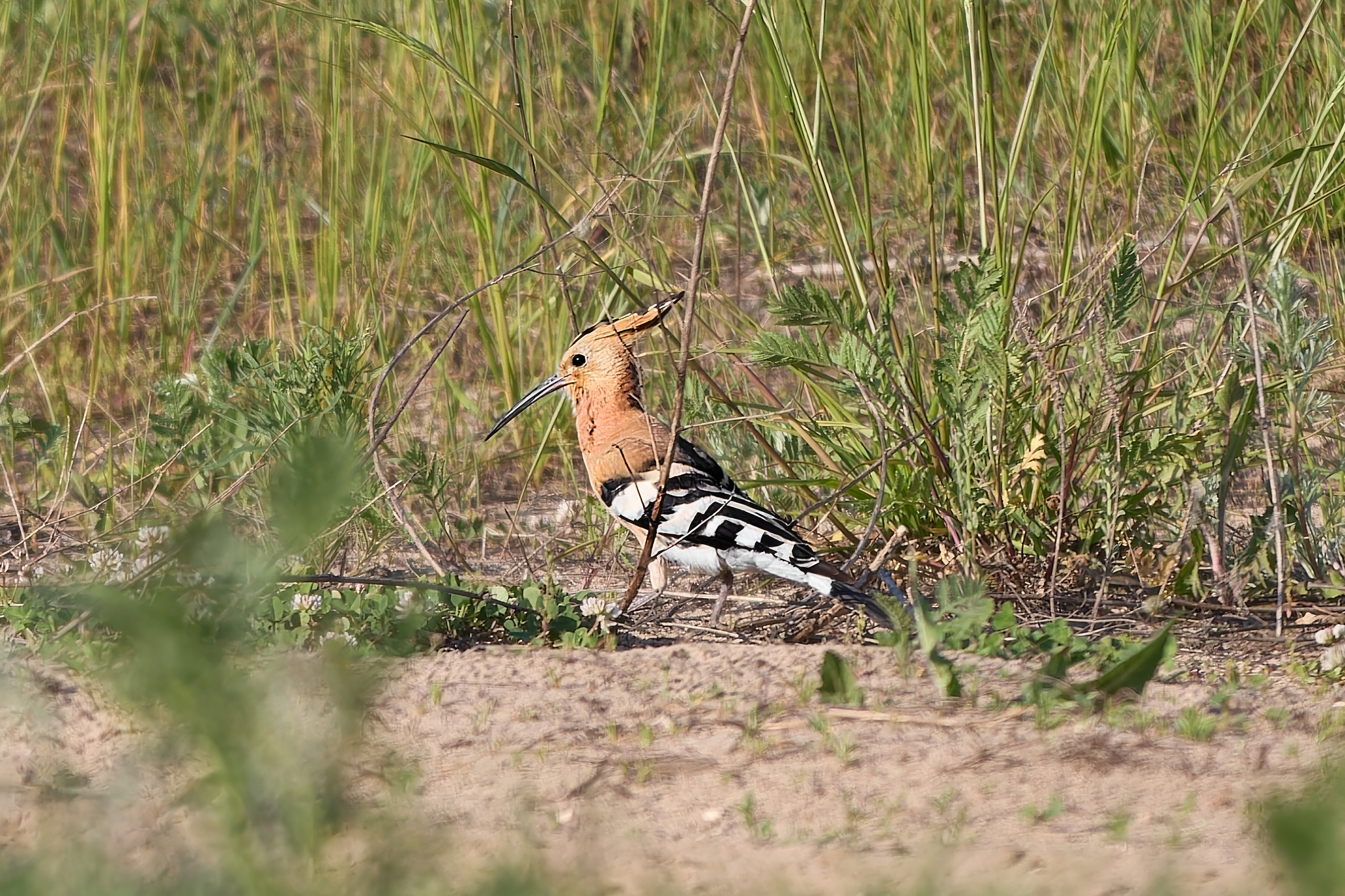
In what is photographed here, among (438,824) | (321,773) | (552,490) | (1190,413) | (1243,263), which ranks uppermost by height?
(1243,263)

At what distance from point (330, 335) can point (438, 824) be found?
6.34 ft

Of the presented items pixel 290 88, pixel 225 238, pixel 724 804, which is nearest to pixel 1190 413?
pixel 724 804

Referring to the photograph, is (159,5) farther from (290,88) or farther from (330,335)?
(330,335)

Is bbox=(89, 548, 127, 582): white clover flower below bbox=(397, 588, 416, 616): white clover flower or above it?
below

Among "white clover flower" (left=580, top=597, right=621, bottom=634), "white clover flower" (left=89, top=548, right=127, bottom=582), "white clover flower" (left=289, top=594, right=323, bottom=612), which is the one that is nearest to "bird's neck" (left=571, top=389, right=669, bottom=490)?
"white clover flower" (left=580, top=597, right=621, bottom=634)

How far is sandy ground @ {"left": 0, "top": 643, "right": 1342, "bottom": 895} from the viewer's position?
6.69 ft

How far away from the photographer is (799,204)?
579 cm

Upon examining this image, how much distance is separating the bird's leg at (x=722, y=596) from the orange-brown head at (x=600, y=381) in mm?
809

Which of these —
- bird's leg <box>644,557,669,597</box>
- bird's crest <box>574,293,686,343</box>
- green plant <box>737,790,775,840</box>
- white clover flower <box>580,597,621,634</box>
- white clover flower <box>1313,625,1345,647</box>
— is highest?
bird's crest <box>574,293,686,343</box>

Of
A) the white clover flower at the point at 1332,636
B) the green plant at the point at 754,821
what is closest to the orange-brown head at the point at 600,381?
the white clover flower at the point at 1332,636

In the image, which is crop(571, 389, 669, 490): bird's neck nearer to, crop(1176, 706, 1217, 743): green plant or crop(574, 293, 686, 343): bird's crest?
crop(574, 293, 686, 343): bird's crest

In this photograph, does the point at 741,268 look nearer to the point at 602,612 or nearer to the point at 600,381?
the point at 600,381

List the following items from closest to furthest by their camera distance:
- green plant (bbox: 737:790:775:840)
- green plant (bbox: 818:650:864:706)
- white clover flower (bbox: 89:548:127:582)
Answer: green plant (bbox: 737:790:775:840) → green plant (bbox: 818:650:864:706) → white clover flower (bbox: 89:548:127:582)

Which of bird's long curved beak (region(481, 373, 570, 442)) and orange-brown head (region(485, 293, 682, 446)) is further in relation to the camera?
bird's long curved beak (region(481, 373, 570, 442))
